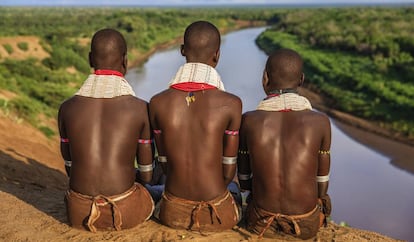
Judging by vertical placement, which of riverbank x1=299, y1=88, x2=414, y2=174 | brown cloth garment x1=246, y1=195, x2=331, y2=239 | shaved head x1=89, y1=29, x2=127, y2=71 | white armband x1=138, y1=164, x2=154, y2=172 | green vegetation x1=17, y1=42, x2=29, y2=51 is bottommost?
riverbank x1=299, y1=88, x2=414, y2=174

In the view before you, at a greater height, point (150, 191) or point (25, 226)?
point (150, 191)

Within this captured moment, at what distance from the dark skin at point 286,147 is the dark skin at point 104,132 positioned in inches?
30.1

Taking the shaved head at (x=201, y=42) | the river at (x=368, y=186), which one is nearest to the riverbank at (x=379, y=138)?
the river at (x=368, y=186)

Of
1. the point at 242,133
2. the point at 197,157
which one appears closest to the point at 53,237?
the point at 197,157

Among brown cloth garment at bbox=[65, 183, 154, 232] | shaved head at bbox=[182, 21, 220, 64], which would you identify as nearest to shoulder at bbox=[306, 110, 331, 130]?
shaved head at bbox=[182, 21, 220, 64]

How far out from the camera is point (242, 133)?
3.06 metres

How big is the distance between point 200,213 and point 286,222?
1.95 feet

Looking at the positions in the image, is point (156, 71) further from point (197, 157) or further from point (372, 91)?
point (197, 157)

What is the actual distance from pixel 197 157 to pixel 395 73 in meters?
15.7

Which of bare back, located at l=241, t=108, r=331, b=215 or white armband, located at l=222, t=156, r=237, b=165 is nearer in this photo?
bare back, located at l=241, t=108, r=331, b=215

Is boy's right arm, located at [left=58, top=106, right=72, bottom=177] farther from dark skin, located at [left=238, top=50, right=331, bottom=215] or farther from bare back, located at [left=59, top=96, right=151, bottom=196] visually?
dark skin, located at [left=238, top=50, right=331, bottom=215]

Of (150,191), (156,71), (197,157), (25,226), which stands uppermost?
(197,157)

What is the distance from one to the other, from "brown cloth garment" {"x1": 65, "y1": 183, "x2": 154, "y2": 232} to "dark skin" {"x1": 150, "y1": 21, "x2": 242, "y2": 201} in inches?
14.1

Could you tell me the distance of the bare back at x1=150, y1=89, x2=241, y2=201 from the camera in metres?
2.94
